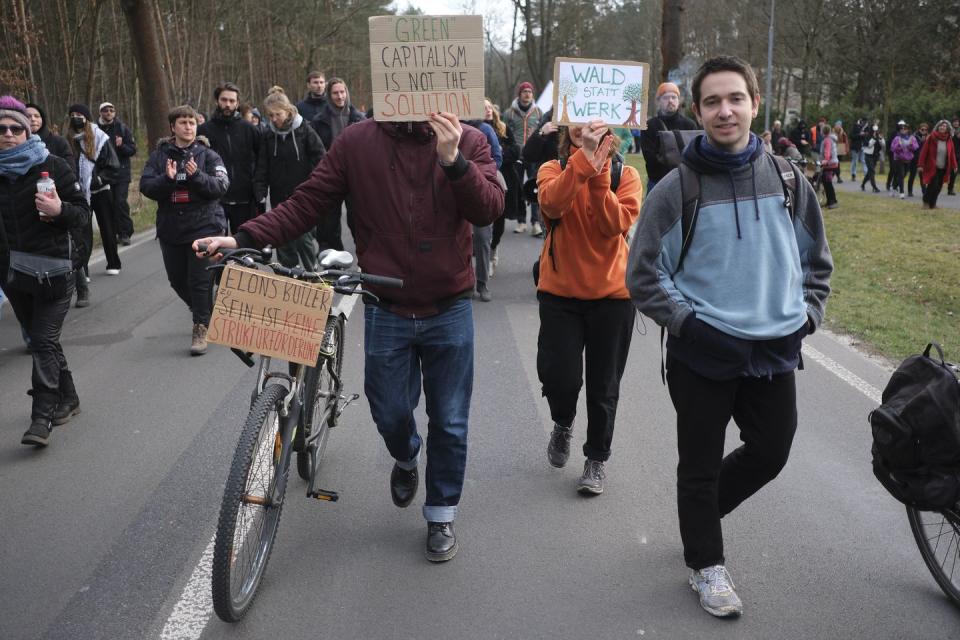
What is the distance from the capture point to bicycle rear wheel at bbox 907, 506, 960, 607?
11.2 feet

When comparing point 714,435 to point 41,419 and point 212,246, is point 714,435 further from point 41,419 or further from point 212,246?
point 41,419

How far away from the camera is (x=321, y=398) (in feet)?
14.5

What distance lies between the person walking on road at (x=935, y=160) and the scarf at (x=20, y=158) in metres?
17.7

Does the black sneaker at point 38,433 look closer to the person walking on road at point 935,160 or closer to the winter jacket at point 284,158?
the winter jacket at point 284,158

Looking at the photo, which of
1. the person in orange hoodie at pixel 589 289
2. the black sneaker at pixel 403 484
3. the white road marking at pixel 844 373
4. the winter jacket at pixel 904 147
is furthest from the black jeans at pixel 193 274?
the winter jacket at pixel 904 147

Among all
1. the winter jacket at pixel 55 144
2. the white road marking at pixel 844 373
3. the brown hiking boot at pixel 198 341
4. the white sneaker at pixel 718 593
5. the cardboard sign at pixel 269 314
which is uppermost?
the winter jacket at pixel 55 144

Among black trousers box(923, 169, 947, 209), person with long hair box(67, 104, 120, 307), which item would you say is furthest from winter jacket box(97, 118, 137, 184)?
black trousers box(923, 169, 947, 209)

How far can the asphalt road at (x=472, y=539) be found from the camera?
3373 millimetres

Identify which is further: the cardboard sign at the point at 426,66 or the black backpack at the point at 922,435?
the cardboard sign at the point at 426,66

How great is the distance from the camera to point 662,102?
9.32 m

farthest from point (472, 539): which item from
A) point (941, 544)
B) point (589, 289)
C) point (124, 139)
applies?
point (124, 139)

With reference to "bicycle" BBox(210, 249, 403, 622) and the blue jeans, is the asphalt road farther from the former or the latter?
the blue jeans

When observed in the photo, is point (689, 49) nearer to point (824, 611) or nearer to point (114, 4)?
point (114, 4)

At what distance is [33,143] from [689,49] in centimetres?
5477
